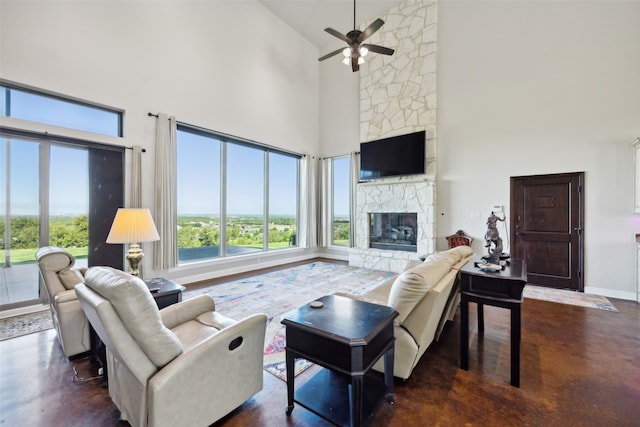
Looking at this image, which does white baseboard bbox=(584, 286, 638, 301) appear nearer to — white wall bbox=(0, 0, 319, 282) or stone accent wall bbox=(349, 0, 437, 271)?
stone accent wall bbox=(349, 0, 437, 271)

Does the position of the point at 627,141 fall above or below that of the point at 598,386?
above

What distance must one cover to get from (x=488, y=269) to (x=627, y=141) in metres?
3.94

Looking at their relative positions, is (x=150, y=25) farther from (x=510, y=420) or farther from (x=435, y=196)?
(x=510, y=420)

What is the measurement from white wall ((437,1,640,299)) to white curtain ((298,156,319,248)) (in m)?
3.15

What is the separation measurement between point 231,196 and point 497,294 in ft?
16.3

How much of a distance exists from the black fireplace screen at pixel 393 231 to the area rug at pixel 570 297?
2.09 meters

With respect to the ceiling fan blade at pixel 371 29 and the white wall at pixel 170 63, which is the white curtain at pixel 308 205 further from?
the ceiling fan blade at pixel 371 29

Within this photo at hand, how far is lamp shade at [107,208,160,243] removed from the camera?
7.72ft

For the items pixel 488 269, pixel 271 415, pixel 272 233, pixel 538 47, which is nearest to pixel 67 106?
pixel 272 233

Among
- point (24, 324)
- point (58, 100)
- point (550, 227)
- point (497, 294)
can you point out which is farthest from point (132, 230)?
point (550, 227)

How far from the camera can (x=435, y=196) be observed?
5508 millimetres

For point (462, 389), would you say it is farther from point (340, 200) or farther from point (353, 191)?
point (340, 200)

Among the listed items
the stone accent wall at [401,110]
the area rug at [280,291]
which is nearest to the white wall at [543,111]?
the stone accent wall at [401,110]

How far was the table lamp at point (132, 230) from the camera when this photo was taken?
7.72 feet
